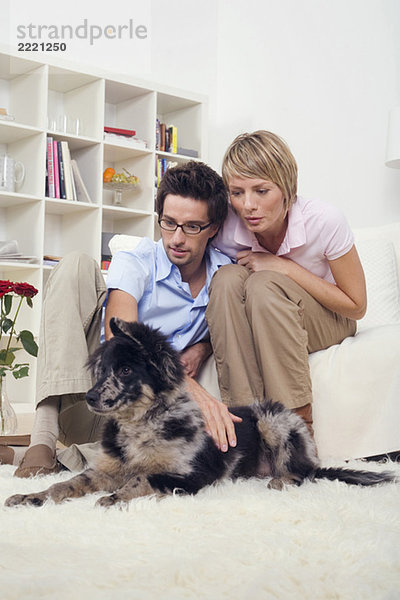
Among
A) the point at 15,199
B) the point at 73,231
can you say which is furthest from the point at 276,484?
the point at 73,231

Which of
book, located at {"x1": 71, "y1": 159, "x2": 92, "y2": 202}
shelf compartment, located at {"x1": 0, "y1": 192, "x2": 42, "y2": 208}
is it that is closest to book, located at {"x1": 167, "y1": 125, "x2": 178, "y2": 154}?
book, located at {"x1": 71, "y1": 159, "x2": 92, "y2": 202}

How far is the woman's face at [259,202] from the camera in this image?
6.77 ft

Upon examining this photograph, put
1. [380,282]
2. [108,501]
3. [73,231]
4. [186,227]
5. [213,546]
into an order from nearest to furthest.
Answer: [213,546]
[108,501]
[186,227]
[380,282]
[73,231]

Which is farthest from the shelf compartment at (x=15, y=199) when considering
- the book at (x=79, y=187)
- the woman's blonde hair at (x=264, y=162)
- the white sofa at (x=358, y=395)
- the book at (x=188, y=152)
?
the white sofa at (x=358, y=395)

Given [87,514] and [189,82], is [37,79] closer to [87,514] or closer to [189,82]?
[189,82]

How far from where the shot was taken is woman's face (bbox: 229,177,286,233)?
6.77ft

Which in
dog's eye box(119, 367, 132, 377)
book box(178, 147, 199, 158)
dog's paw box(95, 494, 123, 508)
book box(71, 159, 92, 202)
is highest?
book box(178, 147, 199, 158)

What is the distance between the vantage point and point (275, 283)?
199 cm

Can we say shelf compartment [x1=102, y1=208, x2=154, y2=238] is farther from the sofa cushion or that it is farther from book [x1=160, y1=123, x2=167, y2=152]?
the sofa cushion

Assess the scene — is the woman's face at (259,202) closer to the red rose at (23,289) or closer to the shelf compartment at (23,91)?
the red rose at (23,289)

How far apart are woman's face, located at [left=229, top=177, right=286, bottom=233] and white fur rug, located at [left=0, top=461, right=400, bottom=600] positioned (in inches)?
33.1

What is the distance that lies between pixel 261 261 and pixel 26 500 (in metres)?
1.09

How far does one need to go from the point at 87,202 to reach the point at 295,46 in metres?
1.89

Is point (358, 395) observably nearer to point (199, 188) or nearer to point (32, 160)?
point (199, 188)
